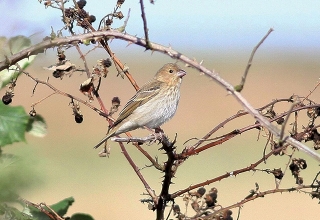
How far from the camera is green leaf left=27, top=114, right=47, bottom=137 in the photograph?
1849 millimetres

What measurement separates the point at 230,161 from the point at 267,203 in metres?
9.33

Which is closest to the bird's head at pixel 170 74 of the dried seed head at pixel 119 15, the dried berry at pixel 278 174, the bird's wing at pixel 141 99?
the bird's wing at pixel 141 99

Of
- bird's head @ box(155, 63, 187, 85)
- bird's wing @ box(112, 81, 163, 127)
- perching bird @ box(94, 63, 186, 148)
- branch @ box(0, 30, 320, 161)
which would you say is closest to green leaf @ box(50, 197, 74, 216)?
branch @ box(0, 30, 320, 161)

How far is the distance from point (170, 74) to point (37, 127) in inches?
190

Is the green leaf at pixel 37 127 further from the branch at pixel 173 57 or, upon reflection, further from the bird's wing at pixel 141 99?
the bird's wing at pixel 141 99

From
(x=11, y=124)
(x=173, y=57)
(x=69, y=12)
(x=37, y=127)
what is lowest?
(x=11, y=124)

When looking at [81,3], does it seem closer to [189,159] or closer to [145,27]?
[145,27]

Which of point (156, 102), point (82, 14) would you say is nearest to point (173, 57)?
point (82, 14)

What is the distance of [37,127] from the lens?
6.16 ft

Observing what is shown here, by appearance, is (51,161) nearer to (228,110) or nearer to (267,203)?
(267,203)

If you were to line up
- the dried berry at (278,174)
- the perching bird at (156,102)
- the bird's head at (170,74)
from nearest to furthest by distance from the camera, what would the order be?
the dried berry at (278,174) < the perching bird at (156,102) < the bird's head at (170,74)

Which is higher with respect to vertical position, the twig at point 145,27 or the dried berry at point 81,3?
the dried berry at point 81,3

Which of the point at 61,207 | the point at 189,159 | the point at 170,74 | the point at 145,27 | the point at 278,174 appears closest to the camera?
the point at 145,27

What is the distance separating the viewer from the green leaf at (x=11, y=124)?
1524mm
